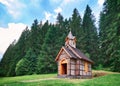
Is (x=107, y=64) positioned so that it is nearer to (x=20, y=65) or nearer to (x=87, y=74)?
(x=87, y=74)

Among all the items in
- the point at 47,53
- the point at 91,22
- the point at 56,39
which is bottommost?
the point at 47,53

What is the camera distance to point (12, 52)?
66125mm

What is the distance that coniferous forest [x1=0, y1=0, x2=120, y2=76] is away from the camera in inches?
1972

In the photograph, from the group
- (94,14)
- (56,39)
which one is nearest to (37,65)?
(56,39)

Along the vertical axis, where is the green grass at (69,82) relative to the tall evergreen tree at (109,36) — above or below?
below

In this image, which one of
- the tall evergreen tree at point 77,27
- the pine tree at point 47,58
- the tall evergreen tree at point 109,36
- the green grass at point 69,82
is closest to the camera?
the green grass at point 69,82

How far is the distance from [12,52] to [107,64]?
32711 mm

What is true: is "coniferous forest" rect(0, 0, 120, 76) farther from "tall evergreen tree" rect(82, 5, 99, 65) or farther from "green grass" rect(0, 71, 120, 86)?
"green grass" rect(0, 71, 120, 86)

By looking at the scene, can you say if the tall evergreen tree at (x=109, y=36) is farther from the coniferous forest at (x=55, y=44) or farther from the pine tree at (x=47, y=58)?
the pine tree at (x=47, y=58)

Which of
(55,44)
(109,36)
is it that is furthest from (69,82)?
(55,44)

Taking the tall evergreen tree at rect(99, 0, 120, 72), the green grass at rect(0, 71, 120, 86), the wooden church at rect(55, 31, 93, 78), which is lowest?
the green grass at rect(0, 71, 120, 86)

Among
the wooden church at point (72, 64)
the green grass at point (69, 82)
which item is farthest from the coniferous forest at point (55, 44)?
the green grass at point (69, 82)

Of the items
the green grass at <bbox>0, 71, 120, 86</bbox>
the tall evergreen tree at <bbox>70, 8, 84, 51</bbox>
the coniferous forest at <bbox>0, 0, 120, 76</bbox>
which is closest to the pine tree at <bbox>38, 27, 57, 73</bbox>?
the coniferous forest at <bbox>0, 0, 120, 76</bbox>

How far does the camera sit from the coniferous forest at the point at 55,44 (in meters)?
50.1
